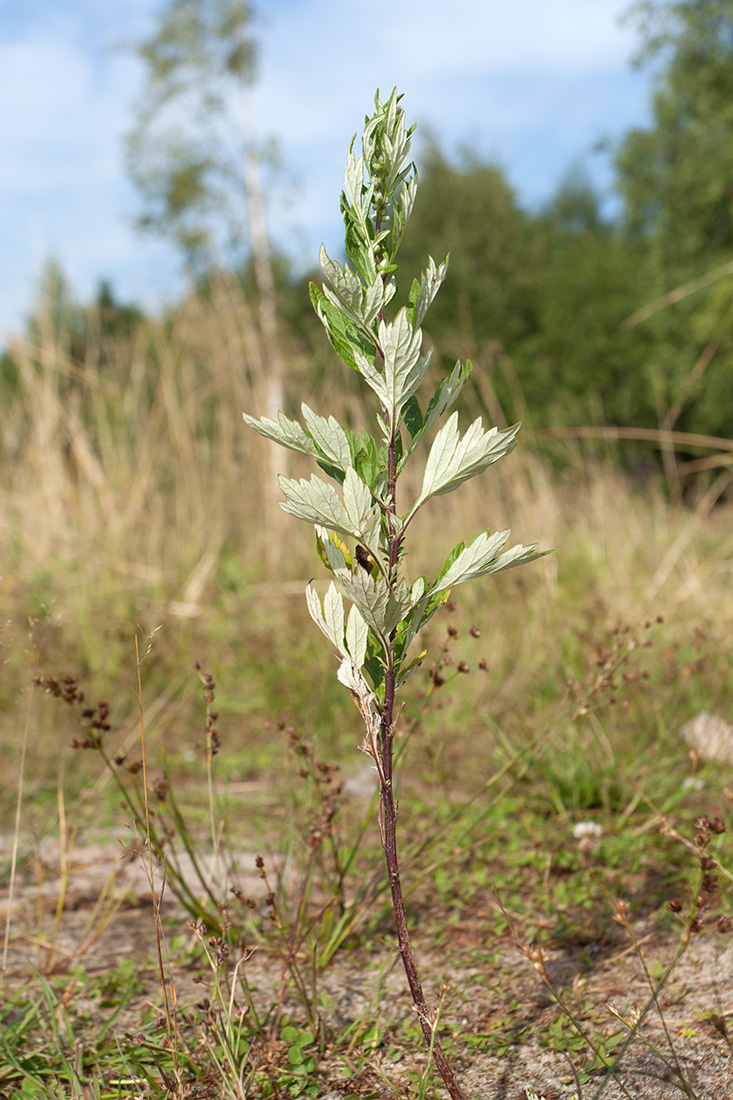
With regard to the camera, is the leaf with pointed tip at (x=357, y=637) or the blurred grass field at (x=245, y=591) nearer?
the leaf with pointed tip at (x=357, y=637)

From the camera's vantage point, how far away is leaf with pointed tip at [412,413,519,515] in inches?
35.8

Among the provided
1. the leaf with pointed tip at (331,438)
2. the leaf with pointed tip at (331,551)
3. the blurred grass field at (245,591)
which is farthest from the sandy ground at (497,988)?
the leaf with pointed tip at (331,438)

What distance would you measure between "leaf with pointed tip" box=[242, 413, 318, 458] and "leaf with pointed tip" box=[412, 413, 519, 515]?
0.14 m

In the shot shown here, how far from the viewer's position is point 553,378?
69.8 feet

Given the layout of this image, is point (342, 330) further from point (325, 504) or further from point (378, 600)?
point (378, 600)

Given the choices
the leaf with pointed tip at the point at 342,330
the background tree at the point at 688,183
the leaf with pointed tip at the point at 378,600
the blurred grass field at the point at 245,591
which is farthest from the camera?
the background tree at the point at 688,183

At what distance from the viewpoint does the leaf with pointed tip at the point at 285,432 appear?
3.07ft

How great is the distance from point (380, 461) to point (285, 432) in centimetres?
12

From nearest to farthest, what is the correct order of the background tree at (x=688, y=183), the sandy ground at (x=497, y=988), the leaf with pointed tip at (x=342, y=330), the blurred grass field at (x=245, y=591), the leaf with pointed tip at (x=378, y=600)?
the leaf with pointed tip at (x=378, y=600), the leaf with pointed tip at (x=342, y=330), the sandy ground at (x=497, y=988), the blurred grass field at (x=245, y=591), the background tree at (x=688, y=183)

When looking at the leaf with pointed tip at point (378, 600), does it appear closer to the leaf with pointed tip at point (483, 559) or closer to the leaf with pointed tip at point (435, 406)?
the leaf with pointed tip at point (483, 559)

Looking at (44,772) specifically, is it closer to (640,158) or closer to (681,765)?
(681,765)

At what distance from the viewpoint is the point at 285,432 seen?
939 millimetres

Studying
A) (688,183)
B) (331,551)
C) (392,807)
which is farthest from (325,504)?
(688,183)

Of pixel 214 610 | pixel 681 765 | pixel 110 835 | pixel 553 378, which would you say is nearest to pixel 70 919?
pixel 110 835
